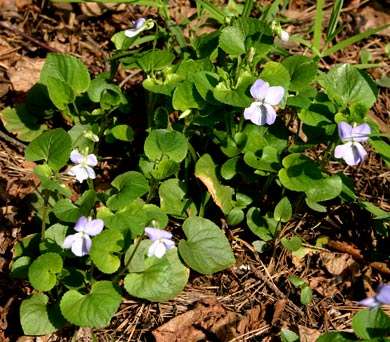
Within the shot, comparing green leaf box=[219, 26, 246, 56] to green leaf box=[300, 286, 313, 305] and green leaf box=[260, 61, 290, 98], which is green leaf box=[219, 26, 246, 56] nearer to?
green leaf box=[260, 61, 290, 98]

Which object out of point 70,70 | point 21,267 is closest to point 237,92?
point 70,70

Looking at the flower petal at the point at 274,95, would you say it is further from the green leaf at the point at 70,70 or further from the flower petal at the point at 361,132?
the green leaf at the point at 70,70

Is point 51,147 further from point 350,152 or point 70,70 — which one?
point 350,152

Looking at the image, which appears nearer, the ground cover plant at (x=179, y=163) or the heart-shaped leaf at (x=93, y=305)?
the heart-shaped leaf at (x=93, y=305)

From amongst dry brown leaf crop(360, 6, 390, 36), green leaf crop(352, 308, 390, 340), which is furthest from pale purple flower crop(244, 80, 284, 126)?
dry brown leaf crop(360, 6, 390, 36)

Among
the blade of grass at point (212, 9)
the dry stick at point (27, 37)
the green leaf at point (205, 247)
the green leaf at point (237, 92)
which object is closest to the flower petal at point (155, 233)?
the green leaf at point (205, 247)

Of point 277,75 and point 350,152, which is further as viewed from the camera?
point 277,75

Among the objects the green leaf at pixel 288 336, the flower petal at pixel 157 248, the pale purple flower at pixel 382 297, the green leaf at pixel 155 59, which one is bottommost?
the green leaf at pixel 288 336
